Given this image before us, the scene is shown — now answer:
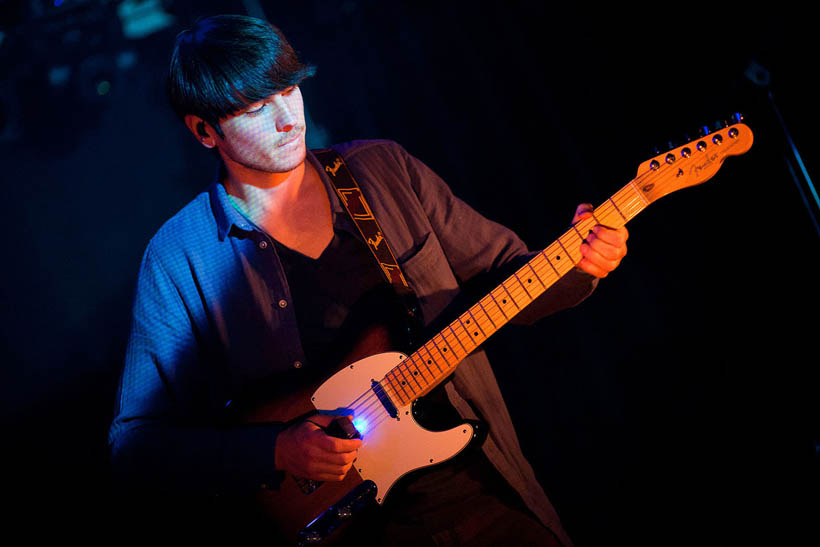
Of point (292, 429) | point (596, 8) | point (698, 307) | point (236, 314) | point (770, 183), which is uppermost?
point (596, 8)

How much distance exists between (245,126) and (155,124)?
3.77ft

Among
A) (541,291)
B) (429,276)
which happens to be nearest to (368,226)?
(429,276)

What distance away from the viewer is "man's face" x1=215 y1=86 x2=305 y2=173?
5.50 ft

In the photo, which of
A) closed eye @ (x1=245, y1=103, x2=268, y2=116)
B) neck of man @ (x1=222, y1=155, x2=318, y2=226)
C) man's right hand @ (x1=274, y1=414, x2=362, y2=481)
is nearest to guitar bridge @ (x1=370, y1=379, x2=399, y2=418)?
man's right hand @ (x1=274, y1=414, x2=362, y2=481)

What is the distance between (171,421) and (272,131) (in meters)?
1.06

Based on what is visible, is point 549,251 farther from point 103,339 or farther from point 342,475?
point 103,339

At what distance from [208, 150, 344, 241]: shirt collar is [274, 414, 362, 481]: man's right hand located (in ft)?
2.37

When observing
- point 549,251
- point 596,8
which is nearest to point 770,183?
point 596,8

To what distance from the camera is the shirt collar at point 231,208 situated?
1860mm

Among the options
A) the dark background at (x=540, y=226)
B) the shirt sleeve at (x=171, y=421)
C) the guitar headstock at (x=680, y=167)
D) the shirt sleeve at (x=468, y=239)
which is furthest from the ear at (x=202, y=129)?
the guitar headstock at (x=680, y=167)

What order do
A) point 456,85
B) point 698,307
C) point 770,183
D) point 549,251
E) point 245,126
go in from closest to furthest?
point 549,251, point 245,126, point 770,183, point 698,307, point 456,85

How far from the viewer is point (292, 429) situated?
1627mm

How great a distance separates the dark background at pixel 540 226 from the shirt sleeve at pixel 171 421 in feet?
2.25

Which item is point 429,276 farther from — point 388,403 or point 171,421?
point 171,421
